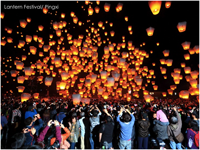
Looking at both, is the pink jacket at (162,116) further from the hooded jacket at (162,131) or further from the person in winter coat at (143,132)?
the person in winter coat at (143,132)

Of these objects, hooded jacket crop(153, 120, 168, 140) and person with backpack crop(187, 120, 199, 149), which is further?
hooded jacket crop(153, 120, 168, 140)

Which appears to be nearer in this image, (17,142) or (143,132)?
(17,142)

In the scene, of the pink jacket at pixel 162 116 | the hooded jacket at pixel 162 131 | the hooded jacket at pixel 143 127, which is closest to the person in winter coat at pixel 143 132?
the hooded jacket at pixel 143 127

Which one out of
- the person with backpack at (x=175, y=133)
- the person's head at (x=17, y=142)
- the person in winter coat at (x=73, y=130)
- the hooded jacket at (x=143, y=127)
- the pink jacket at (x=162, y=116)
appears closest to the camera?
the person's head at (x=17, y=142)

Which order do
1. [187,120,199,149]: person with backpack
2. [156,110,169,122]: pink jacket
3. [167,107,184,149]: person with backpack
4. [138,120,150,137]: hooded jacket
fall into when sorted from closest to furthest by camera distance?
[187,120,199,149]: person with backpack → [167,107,184,149]: person with backpack → [138,120,150,137]: hooded jacket → [156,110,169,122]: pink jacket

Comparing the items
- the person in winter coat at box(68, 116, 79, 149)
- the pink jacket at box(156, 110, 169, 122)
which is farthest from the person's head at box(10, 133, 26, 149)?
the pink jacket at box(156, 110, 169, 122)

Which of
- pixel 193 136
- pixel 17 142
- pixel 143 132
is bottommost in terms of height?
pixel 143 132

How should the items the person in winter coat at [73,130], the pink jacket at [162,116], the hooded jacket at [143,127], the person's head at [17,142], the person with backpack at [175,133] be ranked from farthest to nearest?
the pink jacket at [162,116], the hooded jacket at [143,127], the person in winter coat at [73,130], the person with backpack at [175,133], the person's head at [17,142]

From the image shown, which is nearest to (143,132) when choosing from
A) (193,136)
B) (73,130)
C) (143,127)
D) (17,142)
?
(143,127)

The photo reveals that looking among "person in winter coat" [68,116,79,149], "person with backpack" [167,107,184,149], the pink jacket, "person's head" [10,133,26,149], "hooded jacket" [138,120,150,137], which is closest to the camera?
"person's head" [10,133,26,149]

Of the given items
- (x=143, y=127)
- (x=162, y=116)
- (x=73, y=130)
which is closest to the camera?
(x=73, y=130)

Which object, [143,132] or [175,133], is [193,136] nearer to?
[175,133]

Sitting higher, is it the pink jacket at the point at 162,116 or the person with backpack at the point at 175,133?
the pink jacket at the point at 162,116

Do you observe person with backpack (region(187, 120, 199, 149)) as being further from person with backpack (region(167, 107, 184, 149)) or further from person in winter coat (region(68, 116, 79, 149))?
person in winter coat (region(68, 116, 79, 149))
